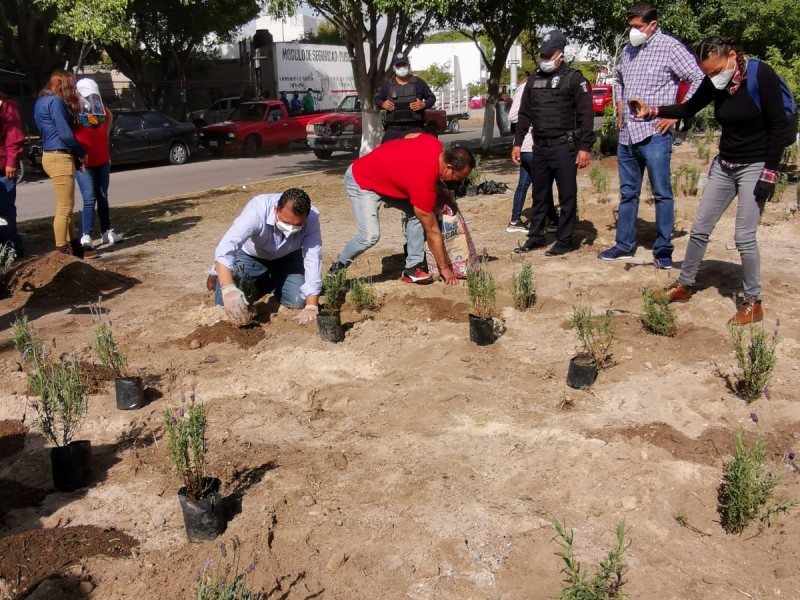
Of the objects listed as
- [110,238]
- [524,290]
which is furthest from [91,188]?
[524,290]

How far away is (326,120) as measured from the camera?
19984 millimetres

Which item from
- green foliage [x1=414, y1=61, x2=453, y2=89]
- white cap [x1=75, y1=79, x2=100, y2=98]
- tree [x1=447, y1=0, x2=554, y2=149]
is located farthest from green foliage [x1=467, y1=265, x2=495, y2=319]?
green foliage [x1=414, y1=61, x2=453, y2=89]

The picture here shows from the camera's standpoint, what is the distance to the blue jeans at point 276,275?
243 inches

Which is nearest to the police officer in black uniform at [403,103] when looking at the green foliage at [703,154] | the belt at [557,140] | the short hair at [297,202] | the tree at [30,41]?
the belt at [557,140]

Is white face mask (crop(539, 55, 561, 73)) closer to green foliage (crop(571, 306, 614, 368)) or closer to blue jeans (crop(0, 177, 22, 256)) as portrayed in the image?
green foliage (crop(571, 306, 614, 368))

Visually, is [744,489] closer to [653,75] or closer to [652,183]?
[652,183]

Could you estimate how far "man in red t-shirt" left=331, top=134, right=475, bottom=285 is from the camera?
585 cm

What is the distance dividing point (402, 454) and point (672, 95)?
4212 mm

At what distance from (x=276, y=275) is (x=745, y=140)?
3.62m

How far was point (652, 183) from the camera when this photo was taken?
668cm

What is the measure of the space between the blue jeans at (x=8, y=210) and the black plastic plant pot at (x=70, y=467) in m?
4.98

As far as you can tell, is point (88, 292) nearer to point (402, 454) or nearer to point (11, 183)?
point (11, 183)

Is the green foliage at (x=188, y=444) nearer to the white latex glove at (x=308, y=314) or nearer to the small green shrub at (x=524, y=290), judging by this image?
the white latex glove at (x=308, y=314)

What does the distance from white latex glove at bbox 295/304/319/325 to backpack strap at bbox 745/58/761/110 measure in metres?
3.27
